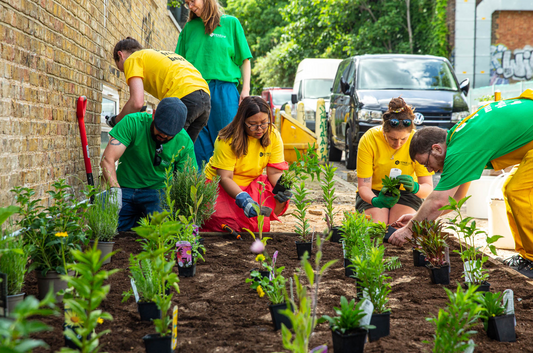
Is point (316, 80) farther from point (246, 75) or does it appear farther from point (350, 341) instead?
point (350, 341)

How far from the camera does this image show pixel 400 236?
337cm

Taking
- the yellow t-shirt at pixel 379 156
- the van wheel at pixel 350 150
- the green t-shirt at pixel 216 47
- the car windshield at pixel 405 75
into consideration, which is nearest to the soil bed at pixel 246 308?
the yellow t-shirt at pixel 379 156

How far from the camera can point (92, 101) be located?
4.48 meters

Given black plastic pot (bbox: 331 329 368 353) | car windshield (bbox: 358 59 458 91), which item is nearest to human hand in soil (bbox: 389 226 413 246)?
black plastic pot (bbox: 331 329 368 353)

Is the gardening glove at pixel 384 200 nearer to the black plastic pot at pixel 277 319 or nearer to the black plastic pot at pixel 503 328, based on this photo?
the black plastic pot at pixel 503 328

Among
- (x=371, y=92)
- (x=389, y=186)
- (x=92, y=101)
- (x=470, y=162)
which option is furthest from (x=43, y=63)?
(x=371, y=92)

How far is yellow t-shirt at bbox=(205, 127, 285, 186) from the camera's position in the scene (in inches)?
149

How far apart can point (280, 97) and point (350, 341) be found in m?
18.9

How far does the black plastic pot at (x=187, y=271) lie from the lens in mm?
2590

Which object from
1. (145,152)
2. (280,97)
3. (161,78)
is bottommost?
(145,152)

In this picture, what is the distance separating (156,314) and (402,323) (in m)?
1.01

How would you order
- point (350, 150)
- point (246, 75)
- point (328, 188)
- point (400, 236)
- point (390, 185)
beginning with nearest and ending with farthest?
point (328, 188)
point (400, 236)
point (390, 185)
point (246, 75)
point (350, 150)

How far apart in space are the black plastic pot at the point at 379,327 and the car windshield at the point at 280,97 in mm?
18192

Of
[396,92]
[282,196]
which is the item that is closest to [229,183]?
[282,196]
